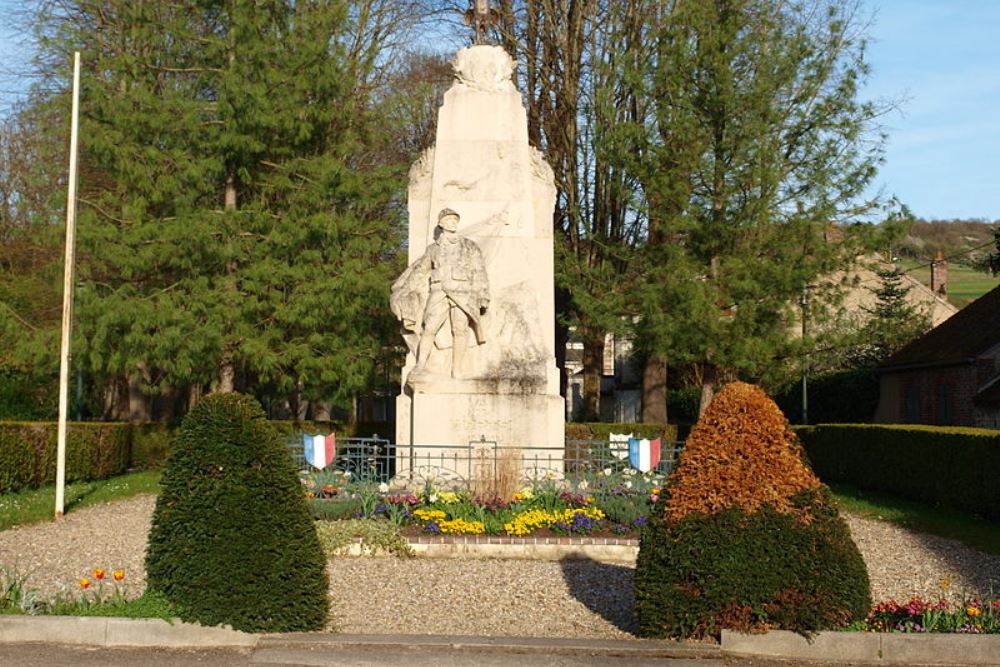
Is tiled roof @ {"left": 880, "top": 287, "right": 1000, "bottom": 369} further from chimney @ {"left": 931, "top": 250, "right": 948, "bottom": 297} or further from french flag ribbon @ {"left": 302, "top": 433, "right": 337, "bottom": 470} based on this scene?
chimney @ {"left": 931, "top": 250, "right": 948, "bottom": 297}

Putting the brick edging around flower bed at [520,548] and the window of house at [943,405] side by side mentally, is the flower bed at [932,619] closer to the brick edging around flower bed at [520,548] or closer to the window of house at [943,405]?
the brick edging around flower bed at [520,548]

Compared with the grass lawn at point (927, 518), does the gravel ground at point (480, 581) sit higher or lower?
lower

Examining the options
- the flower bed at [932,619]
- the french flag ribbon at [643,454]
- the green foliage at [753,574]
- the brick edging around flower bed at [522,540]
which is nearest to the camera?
the green foliage at [753,574]

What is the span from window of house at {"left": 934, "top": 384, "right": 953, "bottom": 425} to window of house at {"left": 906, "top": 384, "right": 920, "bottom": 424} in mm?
1298

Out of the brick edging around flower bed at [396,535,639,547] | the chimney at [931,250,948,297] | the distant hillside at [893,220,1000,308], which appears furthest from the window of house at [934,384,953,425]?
the distant hillside at [893,220,1000,308]

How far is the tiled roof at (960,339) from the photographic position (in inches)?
1075

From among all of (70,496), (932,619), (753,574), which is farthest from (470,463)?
(70,496)

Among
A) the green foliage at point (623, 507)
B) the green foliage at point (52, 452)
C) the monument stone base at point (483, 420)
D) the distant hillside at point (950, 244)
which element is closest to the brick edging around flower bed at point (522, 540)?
the green foliage at point (623, 507)

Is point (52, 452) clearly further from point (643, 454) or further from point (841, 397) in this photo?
point (841, 397)

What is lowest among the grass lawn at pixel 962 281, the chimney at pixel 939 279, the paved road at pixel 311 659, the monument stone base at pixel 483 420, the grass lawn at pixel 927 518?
the paved road at pixel 311 659

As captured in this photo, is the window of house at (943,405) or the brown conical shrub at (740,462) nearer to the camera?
the brown conical shrub at (740,462)

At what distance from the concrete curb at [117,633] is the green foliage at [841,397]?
28.6m

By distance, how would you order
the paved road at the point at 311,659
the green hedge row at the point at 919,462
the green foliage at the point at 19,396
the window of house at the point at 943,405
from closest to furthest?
1. the paved road at the point at 311,659
2. the green hedge row at the point at 919,462
3. the green foliage at the point at 19,396
4. the window of house at the point at 943,405

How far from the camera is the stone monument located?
14391 mm
